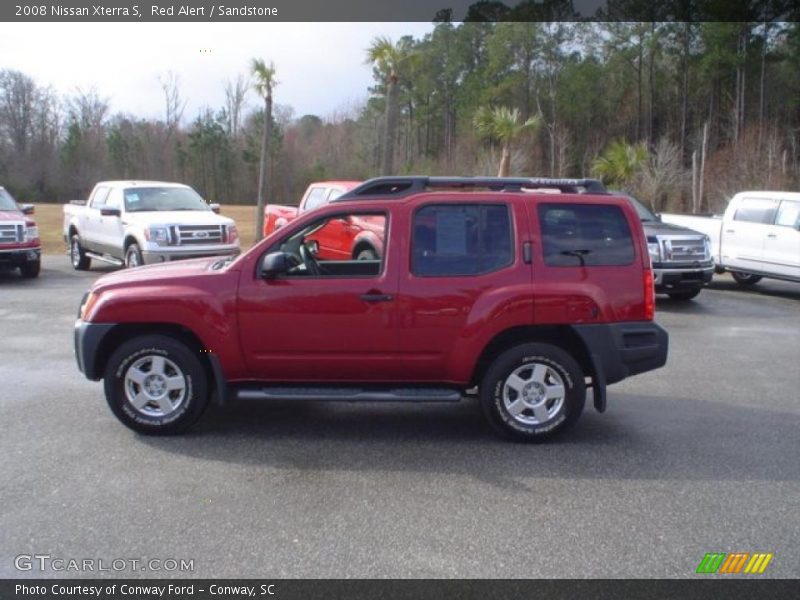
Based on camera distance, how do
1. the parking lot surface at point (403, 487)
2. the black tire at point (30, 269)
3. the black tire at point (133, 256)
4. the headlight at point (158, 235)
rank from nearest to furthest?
the parking lot surface at point (403, 487)
the headlight at point (158, 235)
the black tire at point (133, 256)
the black tire at point (30, 269)

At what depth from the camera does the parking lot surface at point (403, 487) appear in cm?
443

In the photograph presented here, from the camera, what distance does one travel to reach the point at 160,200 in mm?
16750

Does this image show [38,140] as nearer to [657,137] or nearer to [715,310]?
[657,137]

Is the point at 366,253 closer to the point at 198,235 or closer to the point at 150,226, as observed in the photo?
the point at 198,235

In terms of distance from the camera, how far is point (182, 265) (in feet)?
22.7

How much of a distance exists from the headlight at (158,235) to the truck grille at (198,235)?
17 centimetres

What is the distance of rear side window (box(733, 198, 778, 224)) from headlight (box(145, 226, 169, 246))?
35.0 ft

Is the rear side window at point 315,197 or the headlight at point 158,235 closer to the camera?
the headlight at point 158,235

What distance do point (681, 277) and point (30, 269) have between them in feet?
40.8

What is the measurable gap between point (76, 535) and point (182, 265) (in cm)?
279

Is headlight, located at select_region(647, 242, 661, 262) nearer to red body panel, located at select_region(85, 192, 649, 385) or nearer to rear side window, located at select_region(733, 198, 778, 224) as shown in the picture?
rear side window, located at select_region(733, 198, 778, 224)

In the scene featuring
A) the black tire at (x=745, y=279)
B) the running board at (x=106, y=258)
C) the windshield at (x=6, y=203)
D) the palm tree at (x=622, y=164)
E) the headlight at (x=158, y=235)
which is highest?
the palm tree at (x=622, y=164)
